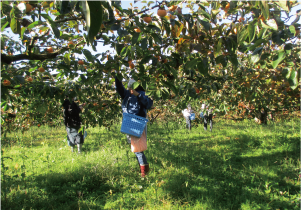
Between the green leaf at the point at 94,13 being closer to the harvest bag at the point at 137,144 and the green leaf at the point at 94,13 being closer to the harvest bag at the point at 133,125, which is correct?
the harvest bag at the point at 133,125

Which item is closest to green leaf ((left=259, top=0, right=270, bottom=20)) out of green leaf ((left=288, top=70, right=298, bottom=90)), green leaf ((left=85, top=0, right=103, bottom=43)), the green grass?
green leaf ((left=85, top=0, right=103, bottom=43))

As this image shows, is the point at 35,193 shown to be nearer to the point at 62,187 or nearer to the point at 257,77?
the point at 62,187

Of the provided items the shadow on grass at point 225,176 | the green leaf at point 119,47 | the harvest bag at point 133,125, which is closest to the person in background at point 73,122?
the shadow on grass at point 225,176

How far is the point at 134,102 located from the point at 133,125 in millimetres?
333

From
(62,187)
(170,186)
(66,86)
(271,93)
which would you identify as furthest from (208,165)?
(66,86)

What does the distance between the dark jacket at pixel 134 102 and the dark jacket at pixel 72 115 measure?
1.73 meters

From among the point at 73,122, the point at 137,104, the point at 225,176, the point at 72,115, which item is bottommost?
the point at 225,176

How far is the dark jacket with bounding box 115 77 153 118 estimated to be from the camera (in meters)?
2.81

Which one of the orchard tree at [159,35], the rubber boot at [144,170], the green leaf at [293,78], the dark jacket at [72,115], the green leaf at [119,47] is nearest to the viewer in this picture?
the orchard tree at [159,35]

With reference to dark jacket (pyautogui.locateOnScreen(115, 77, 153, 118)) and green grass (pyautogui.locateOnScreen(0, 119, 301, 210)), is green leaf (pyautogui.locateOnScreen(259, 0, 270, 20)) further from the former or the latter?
dark jacket (pyautogui.locateOnScreen(115, 77, 153, 118))

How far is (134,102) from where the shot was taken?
2.90 meters

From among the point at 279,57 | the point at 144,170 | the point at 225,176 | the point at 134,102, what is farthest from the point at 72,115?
the point at 279,57

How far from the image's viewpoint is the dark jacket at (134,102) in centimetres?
281

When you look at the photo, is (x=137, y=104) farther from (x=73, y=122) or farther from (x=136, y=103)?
(x=73, y=122)
